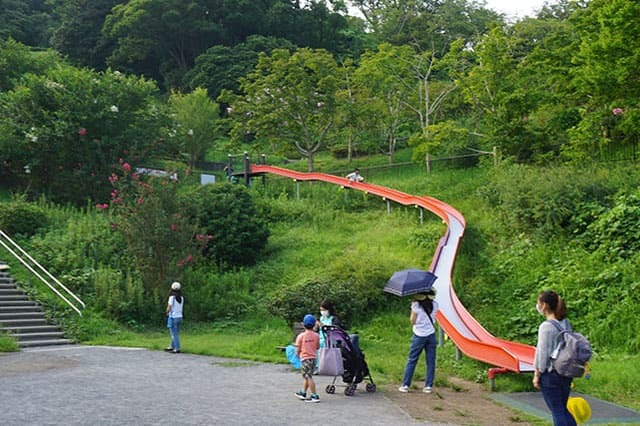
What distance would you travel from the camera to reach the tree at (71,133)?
91.7 feet

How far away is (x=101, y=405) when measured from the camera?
27.3 ft

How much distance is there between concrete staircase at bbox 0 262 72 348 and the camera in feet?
51.2

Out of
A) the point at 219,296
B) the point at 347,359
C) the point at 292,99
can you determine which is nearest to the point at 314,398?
the point at 347,359

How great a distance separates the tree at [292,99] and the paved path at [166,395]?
21435 mm

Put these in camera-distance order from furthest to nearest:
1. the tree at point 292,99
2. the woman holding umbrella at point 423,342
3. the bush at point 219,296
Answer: the tree at point 292,99 < the bush at point 219,296 < the woman holding umbrella at point 423,342

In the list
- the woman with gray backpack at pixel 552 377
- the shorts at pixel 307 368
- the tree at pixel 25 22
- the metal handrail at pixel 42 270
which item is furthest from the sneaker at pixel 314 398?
the tree at pixel 25 22

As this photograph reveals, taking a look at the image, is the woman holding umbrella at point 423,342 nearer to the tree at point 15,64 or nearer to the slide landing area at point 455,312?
the slide landing area at point 455,312

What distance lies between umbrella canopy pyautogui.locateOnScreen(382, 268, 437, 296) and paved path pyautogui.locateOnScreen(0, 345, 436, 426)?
1.73m

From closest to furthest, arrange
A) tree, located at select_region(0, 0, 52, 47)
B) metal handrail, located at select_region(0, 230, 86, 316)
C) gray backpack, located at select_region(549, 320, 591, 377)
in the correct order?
gray backpack, located at select_region(549, 320, 591, 377) < metal handrail, located at select_region(0, 230, 86, 316) < tree, located at select_region(0, 0, 52, 47)

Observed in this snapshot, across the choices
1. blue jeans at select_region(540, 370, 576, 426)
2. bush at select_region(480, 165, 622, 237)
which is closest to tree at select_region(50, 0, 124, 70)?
bush at select_region(480, 165, 622, 237)

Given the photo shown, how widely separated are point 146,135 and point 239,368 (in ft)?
65.4

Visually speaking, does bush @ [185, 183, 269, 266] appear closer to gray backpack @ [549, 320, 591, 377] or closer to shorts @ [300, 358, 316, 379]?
shorts @ [300, 358, 316, 379]

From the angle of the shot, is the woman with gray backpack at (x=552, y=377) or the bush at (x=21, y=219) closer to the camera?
the woman with gray backpack at (x=552, y=377)

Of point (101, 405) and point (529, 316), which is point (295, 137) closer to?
point (529, 316)
